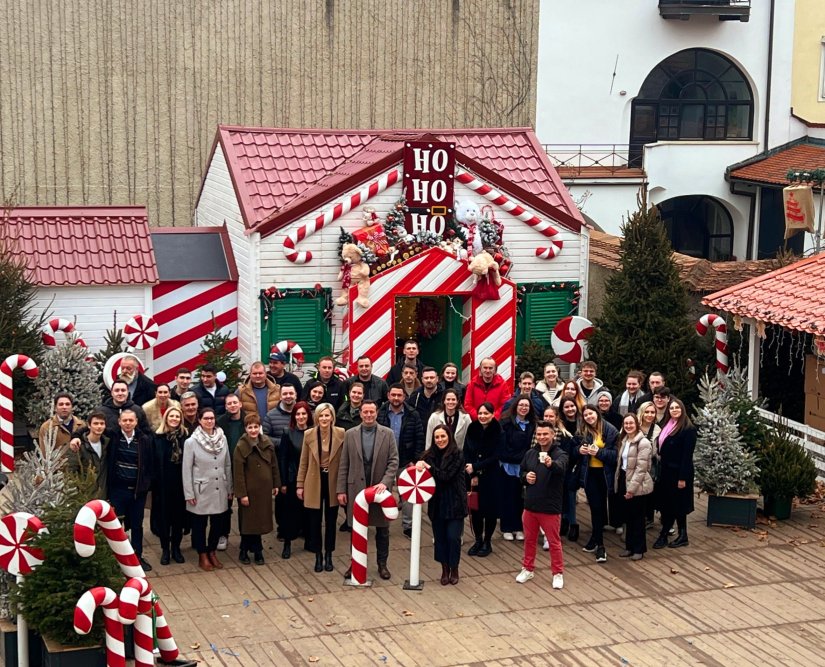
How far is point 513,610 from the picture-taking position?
1243cm

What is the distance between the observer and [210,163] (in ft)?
66.4

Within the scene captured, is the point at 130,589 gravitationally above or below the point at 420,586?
above

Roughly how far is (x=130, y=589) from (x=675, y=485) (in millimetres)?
6067

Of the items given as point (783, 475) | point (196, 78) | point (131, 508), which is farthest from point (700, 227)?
point (131, 508)

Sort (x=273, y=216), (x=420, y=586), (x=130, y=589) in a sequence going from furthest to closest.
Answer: (x=273, y=216) → (x=420, y=586) → (x=130, y=589)

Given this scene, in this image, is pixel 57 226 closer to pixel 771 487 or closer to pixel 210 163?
pixel 210 163

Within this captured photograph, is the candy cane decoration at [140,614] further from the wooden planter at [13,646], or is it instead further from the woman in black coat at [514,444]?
the woman in black coat at [514,444]

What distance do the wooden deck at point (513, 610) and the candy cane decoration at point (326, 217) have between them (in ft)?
16.1

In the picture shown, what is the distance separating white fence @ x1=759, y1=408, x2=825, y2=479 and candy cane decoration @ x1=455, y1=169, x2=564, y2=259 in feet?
13.0

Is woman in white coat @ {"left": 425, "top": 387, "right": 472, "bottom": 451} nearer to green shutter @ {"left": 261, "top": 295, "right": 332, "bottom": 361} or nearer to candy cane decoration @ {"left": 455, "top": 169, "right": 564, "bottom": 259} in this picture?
green shutter @ {"left": 261, "top": 295, "right": 332, "bottom": 361}

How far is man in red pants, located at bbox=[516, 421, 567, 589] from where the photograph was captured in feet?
41.9

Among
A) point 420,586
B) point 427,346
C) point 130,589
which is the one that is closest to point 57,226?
point 427,346

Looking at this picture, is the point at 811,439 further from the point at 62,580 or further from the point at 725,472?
the point at 62,580

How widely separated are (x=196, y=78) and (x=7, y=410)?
1244cm
